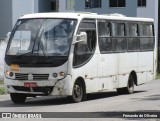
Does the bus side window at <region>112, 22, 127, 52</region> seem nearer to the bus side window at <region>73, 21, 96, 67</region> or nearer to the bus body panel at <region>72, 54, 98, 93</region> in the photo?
the bus side window at <region>73, 21, 96, 67</region>

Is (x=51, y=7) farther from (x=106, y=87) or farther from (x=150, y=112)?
(x=150, y=112)

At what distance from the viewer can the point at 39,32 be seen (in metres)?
18.5

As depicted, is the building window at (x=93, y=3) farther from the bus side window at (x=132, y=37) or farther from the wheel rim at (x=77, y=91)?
the wheel rim at (x=77, y=91)

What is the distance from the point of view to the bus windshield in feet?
59.7

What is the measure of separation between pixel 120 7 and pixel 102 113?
4723cm

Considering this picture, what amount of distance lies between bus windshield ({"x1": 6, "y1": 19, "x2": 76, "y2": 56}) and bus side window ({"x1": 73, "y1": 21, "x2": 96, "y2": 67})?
0.46 m

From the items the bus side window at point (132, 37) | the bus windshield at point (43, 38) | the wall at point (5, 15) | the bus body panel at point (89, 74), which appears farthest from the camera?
the wall at point (5, 15)

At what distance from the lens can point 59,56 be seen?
59.3 ft

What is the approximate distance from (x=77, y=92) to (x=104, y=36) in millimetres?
2790

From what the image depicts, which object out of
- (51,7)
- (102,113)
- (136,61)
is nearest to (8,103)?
(102,113)

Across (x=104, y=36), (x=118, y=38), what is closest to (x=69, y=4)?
(x=118, y=38)

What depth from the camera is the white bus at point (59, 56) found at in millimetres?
18047

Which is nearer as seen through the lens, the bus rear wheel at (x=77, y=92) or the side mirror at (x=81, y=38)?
the side mirror at (x=81, y=38)

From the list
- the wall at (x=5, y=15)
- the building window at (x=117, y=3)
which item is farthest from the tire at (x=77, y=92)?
the building window at (x=117, y=3)
